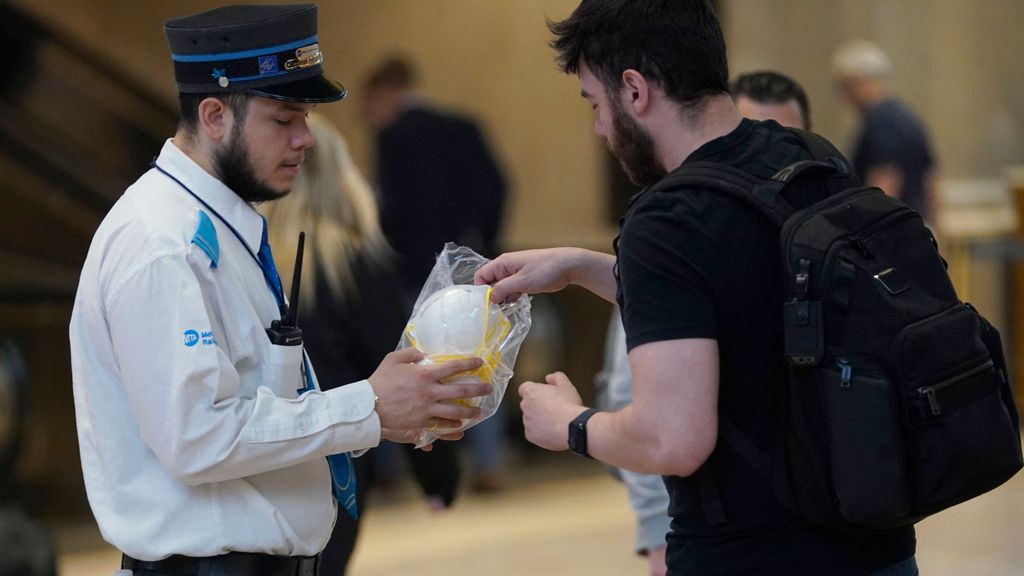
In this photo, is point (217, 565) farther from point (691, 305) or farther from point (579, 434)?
point (691, 305)

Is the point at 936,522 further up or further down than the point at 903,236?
further down

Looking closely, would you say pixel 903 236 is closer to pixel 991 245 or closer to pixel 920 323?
pixel 920 323

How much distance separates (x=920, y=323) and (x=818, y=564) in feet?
1.28

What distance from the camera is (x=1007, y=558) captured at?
586cm

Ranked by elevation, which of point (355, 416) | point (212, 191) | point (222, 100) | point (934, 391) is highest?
point (222, 100)

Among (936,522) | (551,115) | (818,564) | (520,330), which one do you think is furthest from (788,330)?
(551,115)

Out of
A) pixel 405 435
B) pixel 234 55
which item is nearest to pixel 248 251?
pixel 234 55

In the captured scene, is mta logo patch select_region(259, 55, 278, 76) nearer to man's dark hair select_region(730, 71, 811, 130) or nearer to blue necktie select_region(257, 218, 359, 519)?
blue necktie select_region(257, 218, 359, 519)

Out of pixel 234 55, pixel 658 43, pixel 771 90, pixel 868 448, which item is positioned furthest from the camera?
pixel 771 90

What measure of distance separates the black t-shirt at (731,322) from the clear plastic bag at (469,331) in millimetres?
331

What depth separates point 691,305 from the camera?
196 cm

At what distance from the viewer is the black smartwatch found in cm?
211

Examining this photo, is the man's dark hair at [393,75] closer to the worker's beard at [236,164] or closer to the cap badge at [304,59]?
the cap badge at [304,59]

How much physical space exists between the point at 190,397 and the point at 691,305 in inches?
30.1
